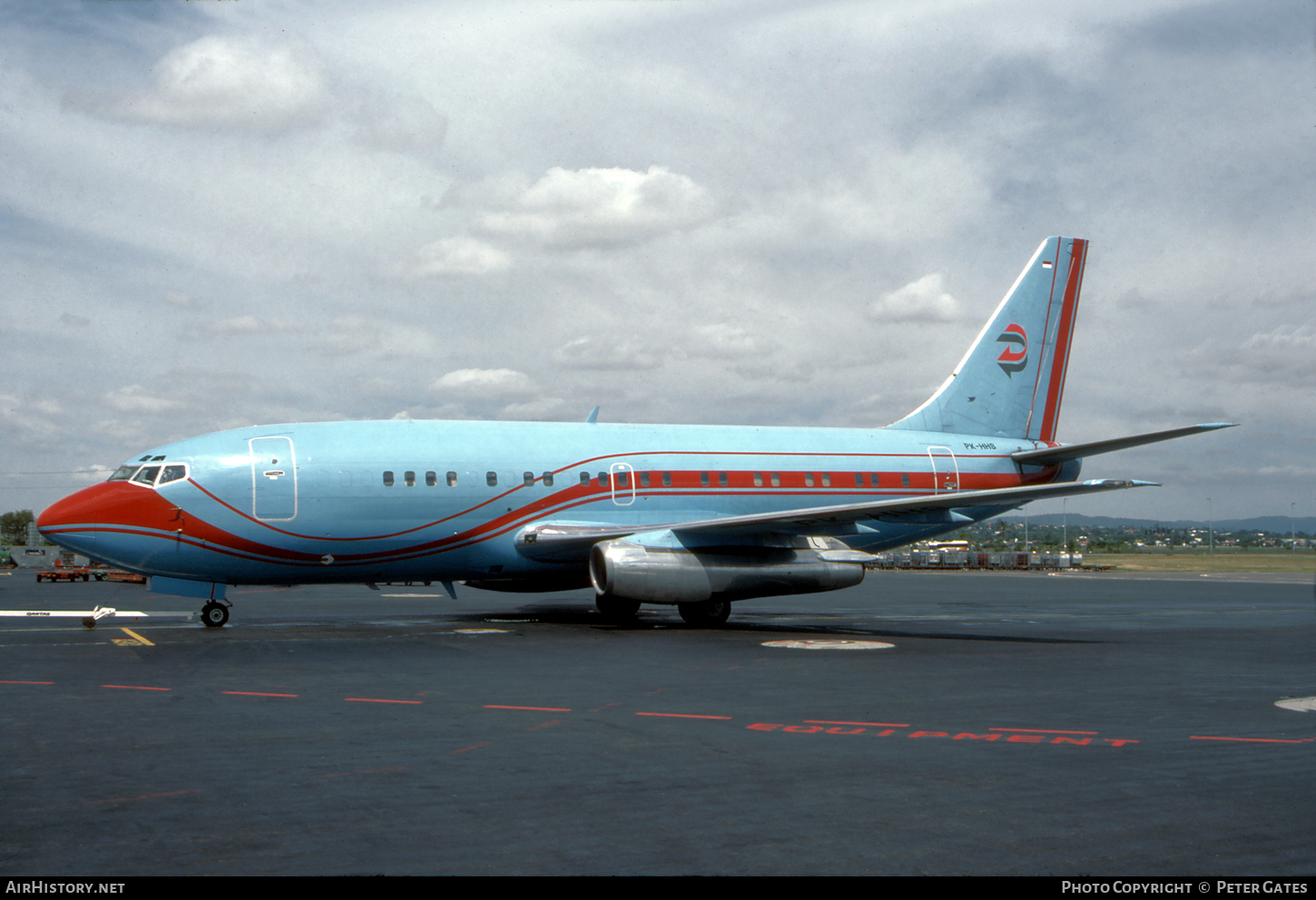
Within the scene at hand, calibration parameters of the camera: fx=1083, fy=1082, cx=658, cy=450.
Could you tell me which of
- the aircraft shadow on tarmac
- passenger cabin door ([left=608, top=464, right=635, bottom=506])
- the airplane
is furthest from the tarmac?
passenger cabin door ([left=608, top=464, right=635, bottom=506])

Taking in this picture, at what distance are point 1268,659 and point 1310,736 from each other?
7962 millimetres

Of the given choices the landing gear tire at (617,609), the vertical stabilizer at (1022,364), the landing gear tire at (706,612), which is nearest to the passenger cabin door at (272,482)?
the landing gear tire at (617,609)

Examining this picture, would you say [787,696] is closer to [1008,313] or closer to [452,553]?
[452,553]

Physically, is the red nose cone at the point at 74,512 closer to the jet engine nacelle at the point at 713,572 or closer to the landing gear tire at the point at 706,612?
the jet engine nacelle at the point at 713,572

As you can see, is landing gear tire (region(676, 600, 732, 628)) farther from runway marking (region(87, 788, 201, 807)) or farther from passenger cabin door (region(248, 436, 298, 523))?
runway marking (region(87, 788, 201, 807))

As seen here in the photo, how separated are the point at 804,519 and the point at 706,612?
11.8ft

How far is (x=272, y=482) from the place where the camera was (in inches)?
893

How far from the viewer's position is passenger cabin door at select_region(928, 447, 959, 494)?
29500 millimetres

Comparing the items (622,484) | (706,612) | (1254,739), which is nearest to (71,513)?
(622,484)

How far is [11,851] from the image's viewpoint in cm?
645

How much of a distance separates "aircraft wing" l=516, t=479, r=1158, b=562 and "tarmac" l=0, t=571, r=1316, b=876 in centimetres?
288

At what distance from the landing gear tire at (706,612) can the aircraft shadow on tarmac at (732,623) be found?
0.71 feet

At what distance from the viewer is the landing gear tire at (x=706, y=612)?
80.8 feet

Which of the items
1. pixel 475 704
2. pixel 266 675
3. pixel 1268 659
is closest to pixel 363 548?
pixel 266 675
